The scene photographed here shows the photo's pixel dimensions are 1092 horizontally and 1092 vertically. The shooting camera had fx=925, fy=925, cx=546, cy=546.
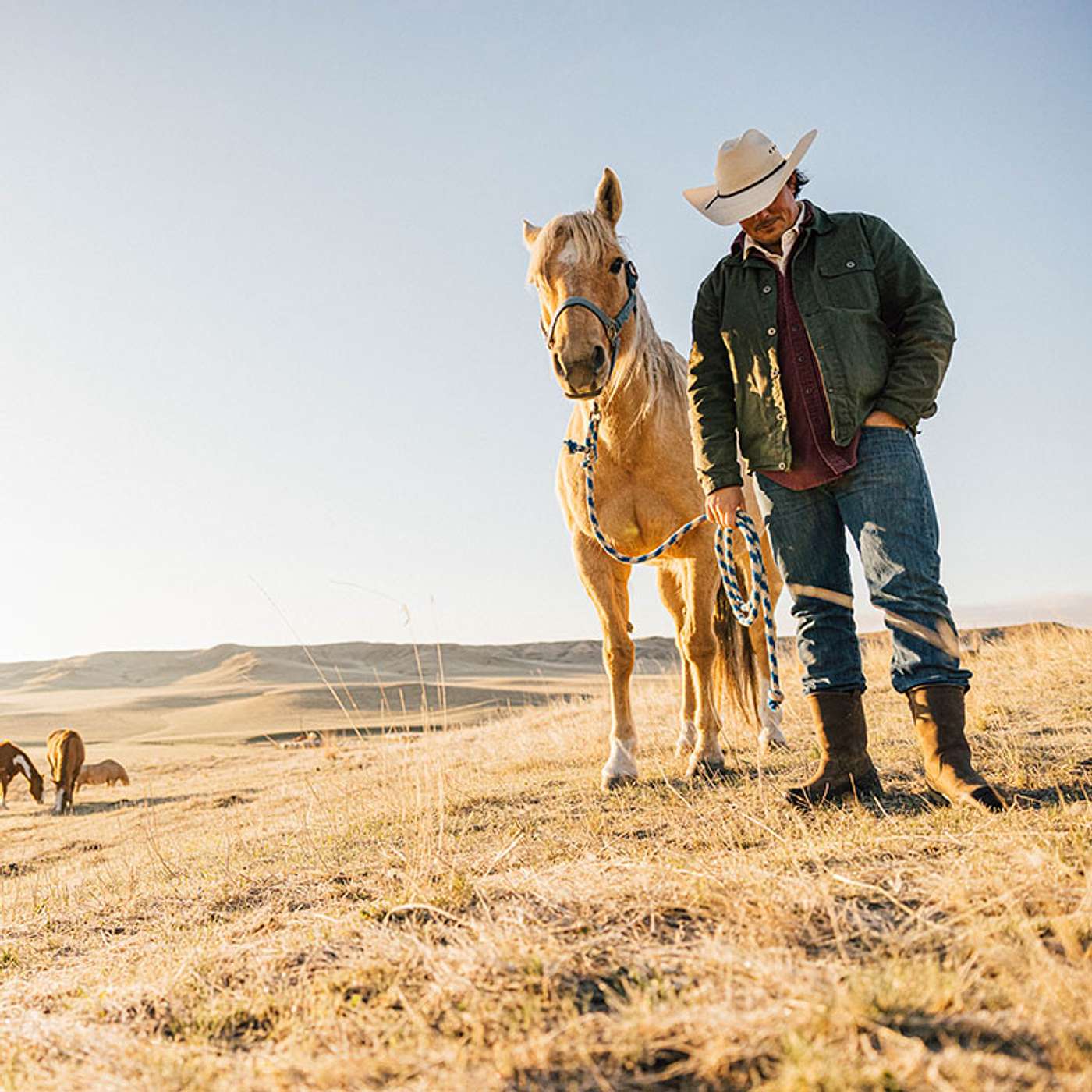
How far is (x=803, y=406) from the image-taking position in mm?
3303

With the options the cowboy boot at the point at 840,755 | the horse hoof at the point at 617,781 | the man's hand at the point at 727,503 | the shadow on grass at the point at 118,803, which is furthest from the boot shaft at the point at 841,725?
the shadow on grass at the point at 118,803

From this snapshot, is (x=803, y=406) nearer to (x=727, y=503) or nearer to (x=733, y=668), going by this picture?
(x=727, y=503)

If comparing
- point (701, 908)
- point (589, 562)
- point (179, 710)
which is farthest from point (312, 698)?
point (701, 908)

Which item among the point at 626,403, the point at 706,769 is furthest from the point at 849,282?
the point at 706,769

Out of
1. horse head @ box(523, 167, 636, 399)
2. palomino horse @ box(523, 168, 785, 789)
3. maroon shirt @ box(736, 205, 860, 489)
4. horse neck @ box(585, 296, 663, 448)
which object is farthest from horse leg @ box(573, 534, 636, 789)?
maroon shirt @ box(736, 205, 860, 489)

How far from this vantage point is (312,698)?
3475 centimetres

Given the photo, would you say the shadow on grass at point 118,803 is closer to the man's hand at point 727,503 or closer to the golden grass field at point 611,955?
the golden grass field at point 611,955

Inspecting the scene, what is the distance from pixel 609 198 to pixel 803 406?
6.28ft

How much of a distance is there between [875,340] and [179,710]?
120 feet

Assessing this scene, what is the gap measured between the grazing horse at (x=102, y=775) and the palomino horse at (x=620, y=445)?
1188 cm

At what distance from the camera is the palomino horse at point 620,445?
13.8 ft

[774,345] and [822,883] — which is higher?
[774,345]

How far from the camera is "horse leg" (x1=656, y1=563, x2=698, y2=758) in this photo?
5.44 meters

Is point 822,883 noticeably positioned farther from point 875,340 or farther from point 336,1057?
point 875,340
